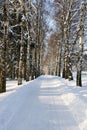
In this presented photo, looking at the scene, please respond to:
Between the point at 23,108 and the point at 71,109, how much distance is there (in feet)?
6.17

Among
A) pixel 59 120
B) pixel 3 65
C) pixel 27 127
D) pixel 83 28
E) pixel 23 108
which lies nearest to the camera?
pixel 27 127

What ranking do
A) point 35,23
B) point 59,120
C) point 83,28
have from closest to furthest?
point 59,120 < point 83,28 < point 35,23

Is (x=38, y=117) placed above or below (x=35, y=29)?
below

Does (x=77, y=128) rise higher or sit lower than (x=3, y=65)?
lower

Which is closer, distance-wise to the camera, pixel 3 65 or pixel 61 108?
pixel 61 108

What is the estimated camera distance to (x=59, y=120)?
33.0 feet

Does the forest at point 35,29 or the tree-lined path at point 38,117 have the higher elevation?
the forest at point 35,29

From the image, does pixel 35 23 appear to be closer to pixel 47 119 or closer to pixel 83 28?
pixel 83 28

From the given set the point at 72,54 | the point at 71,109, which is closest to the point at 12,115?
the point at 71,109

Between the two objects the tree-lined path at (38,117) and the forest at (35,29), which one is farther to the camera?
the forest at (35,29)

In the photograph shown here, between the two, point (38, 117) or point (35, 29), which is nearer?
point (38, 117)

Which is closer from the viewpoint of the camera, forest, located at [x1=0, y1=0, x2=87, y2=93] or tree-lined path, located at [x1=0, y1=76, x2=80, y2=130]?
tree-lined path, located at [x1=0, y1=76, x2=80, y2=130]

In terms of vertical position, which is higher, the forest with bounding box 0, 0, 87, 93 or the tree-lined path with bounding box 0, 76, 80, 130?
the forest with bounding box 0, 0, 87, 93

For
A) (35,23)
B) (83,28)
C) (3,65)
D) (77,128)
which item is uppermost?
(35,23)
